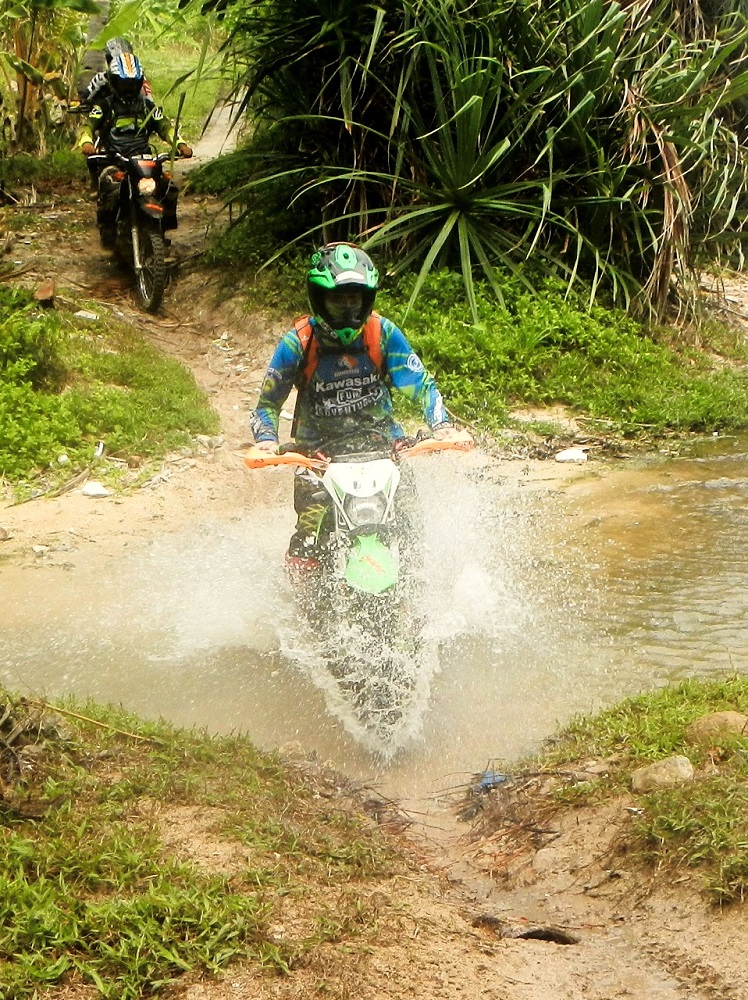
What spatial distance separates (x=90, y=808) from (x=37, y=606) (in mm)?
2322

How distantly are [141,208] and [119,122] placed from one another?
3.03ft

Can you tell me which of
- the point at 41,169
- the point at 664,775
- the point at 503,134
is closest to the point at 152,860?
the point at 664,775

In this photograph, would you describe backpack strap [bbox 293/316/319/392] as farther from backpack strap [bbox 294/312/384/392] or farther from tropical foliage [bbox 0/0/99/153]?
tropical foliage [bbox 0/0/99/153]

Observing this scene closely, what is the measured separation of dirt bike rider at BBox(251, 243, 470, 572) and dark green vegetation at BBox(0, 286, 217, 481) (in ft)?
7.31

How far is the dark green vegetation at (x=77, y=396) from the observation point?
649cm

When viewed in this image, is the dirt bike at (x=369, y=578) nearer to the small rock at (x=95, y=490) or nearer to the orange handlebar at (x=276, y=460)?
the orange handlebar at (x=276, y=460)

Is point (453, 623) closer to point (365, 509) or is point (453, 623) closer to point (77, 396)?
point (365, 509)

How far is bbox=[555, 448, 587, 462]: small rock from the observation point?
23.3 ft

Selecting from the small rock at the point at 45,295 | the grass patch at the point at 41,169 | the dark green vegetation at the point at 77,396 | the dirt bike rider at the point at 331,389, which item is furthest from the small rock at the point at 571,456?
the grass patch at the point at 41,169

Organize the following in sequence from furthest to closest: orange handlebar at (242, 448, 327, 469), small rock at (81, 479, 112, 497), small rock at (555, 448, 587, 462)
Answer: small rock at (555, 448, 587, 462)
small rock at (81, 479, 112, 497)
orange handlebar at (242, 448, 327, 469)

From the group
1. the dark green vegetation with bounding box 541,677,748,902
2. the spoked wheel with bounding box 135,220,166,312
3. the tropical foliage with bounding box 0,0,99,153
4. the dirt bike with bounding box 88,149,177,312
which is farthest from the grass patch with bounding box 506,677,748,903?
the tropical foliage with bounding box 0,0,99,153

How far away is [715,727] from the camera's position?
346 centimetres

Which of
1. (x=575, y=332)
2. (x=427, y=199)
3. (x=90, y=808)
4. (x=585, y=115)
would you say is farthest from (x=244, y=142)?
A: (x=90, y=808)

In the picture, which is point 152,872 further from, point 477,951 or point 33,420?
point 33,420
